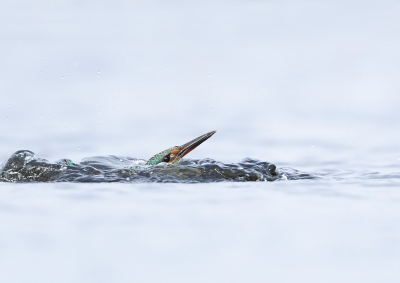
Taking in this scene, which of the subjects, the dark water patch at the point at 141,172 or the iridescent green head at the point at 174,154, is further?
the iridescent green head at the point at 174,154

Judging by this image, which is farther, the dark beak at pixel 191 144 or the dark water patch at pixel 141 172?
the dark beak at pixel 191 144

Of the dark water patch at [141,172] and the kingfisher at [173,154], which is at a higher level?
the kingfisher at [173,154]

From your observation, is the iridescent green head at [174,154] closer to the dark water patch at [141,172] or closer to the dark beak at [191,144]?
the dark beak at [191,144]

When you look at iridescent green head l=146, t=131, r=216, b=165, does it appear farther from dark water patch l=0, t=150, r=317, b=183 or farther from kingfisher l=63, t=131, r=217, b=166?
dark water patch l=0, t=150, r=317, b=183

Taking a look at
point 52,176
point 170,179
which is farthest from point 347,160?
point 52,176

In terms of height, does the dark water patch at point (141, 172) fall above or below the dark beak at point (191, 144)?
below

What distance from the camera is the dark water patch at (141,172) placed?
8391 mm

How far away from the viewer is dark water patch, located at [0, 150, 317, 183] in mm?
8391

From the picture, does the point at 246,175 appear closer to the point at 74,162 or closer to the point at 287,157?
the point at 287,157

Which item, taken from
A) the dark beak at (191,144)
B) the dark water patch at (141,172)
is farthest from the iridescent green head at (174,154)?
the dark water patch at (141,172)

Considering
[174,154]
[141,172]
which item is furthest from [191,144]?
[141,172]

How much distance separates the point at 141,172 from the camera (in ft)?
28.5

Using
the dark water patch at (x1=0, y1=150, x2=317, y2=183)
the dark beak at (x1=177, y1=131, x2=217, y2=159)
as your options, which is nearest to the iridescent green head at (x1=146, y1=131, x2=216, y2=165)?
the dark beak at (x1=177, y1=131, x2=217, y2=159)

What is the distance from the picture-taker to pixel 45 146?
10656mm
